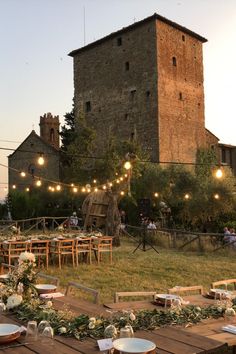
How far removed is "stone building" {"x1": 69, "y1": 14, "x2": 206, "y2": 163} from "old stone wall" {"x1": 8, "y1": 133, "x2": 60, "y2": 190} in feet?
14.0

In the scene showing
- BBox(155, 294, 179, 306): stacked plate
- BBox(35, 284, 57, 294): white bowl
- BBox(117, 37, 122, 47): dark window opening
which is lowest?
BBox(155, 294, 179, 306): stacked plate

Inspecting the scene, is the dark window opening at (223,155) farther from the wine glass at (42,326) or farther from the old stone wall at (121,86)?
the wine glass at (42,326)

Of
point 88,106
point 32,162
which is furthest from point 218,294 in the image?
point 32,162

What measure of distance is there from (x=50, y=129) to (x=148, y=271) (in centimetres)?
3071

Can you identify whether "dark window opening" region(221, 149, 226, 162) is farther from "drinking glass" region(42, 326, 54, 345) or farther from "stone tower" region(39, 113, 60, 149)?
"drinking glass" region(42, 326, 54, 345)

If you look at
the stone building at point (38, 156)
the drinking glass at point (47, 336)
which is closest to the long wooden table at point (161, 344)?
the drinking glass at point (47, 336)

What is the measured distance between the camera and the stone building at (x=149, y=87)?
31125mm

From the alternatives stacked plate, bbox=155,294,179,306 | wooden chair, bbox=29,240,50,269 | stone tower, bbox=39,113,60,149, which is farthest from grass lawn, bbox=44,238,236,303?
stone tower, bbox=39,113,60,149

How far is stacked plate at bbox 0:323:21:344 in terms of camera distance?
3.20 metres

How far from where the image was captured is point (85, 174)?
30.0 m

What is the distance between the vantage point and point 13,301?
4.11 meters

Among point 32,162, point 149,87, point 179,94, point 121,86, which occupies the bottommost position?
point 32,162

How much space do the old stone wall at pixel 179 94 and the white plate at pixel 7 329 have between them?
89.2ft

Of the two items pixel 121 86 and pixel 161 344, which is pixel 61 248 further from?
pixel 121 86
